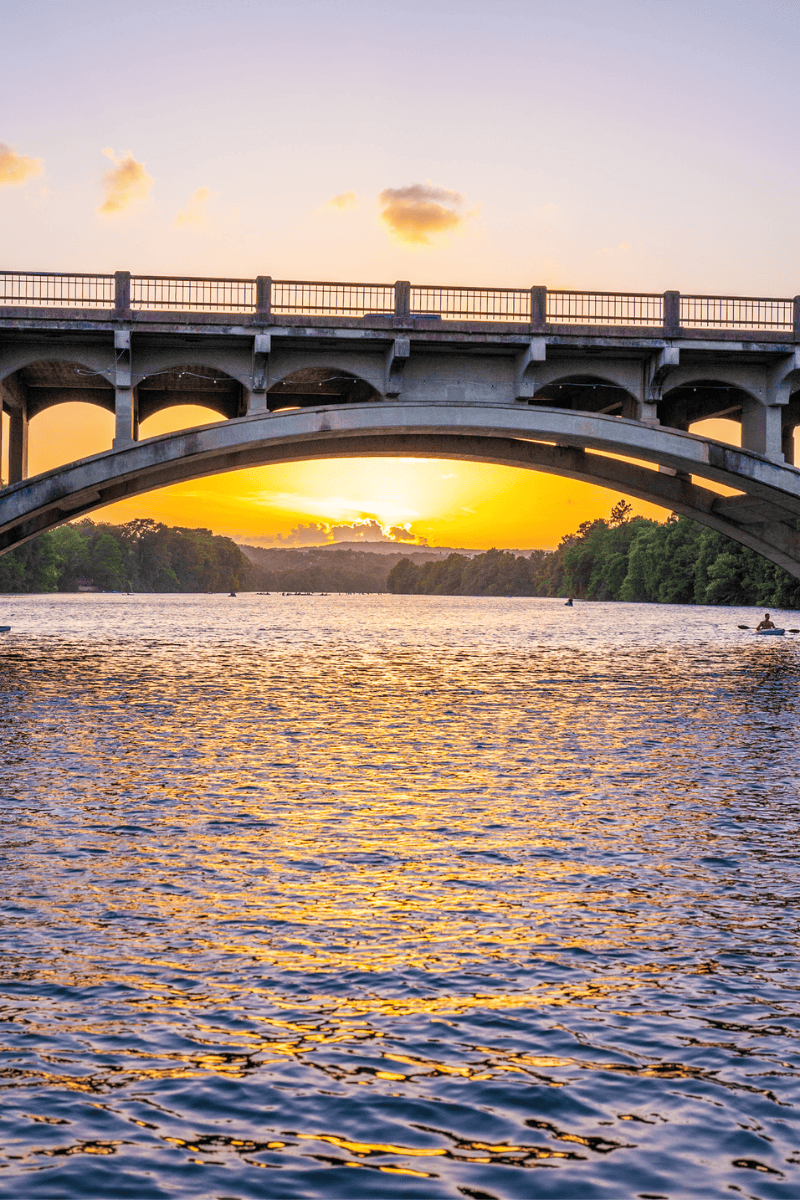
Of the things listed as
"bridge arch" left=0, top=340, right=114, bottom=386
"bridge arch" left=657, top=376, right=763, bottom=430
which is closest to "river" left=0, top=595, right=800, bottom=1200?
"bridge arch" left=0, top=340, right=114, bottom=386

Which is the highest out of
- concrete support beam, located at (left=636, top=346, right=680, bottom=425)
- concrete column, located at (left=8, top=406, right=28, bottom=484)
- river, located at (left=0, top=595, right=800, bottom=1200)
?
concrete support beam, located at (left=636, top=346, right=680, bottom=425)

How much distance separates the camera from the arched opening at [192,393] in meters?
41.1

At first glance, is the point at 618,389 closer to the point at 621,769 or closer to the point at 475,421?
the point at 475,421

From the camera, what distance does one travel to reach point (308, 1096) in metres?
5.90

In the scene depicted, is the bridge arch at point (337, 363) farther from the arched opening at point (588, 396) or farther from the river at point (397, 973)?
the river at point (397, 973)

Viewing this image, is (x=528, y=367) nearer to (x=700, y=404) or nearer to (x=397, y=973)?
(x=700, y=404)

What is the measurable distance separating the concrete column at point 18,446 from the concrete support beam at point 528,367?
16.3m

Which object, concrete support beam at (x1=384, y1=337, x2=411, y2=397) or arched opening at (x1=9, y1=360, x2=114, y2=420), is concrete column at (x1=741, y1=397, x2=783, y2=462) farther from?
arched opening at (x1=9, y1=360, x2=114, y2=420)

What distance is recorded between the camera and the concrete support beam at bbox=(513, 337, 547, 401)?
37625 mm

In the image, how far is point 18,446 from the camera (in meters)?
40.7

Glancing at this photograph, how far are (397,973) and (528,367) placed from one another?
32941 millimetres

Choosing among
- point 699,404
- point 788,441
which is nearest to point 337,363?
point 699,404

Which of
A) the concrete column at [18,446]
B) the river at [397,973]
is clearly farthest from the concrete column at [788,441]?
the river at [397,973]

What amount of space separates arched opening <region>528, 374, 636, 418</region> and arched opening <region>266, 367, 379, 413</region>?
20.7ft
